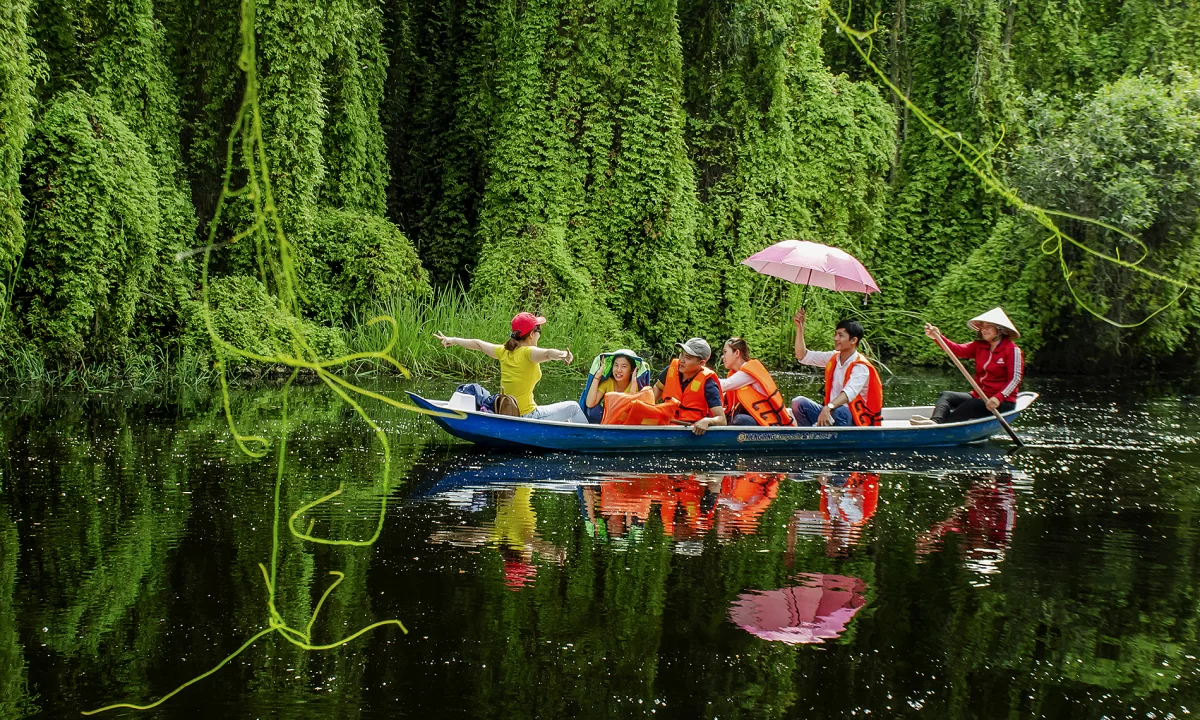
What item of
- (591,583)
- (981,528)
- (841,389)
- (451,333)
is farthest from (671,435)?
(451,333)

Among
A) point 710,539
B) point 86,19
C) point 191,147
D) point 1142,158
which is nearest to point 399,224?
point 191,147

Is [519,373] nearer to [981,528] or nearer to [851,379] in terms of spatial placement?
[851,379]

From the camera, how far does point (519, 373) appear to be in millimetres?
11305

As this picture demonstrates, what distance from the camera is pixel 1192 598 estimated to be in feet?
21.4

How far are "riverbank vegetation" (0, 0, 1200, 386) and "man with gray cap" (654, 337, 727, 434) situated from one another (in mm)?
6373

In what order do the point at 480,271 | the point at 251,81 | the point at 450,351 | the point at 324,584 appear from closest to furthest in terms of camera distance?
the point at 251,81 → the point at 324,584 → the point at 450,351 → the point at 480,271

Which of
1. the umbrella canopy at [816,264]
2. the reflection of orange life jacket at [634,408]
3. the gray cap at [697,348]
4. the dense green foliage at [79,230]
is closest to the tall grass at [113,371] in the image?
the dense green foliage at [79,230]

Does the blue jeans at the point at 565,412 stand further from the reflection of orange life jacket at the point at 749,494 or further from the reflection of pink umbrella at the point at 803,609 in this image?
the reflection of pink umbrella at the point at 803,609

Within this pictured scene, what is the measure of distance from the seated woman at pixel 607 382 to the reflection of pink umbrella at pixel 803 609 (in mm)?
4940

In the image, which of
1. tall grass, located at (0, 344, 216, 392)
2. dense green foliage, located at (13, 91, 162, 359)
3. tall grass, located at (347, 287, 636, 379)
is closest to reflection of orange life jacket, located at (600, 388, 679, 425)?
tall grass, located at (347, 287, 636, 379)

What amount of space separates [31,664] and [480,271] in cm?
1494

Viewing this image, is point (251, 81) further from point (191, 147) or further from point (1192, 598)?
point (191, 147)

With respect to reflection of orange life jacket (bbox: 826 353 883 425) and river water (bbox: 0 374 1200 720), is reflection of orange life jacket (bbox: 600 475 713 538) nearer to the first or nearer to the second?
river water (bbox: 0 374 1200 720)

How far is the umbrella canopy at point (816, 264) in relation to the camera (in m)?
12.0
